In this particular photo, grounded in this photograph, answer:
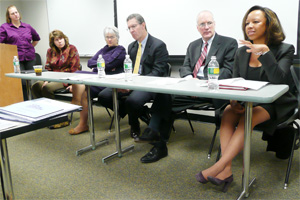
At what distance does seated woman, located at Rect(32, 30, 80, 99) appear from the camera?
3221 mm

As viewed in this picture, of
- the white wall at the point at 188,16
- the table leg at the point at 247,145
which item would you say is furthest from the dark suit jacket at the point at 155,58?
the table leg at the point at 247,145

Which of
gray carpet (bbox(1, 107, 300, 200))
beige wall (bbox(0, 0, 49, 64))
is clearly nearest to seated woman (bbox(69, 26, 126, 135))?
gray carpet (bbox(1, 107, 300, 200))

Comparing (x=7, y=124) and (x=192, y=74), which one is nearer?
(x=7, y=124)

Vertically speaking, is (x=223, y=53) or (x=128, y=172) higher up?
(x=223, y=53)

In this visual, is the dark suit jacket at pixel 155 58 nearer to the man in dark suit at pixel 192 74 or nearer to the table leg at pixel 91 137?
the man in dark suit at pixel 192 74

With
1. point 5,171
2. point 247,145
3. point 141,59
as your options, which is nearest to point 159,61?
point 141,59

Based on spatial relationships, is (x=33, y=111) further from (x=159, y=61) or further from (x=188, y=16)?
(x=188, y=16)

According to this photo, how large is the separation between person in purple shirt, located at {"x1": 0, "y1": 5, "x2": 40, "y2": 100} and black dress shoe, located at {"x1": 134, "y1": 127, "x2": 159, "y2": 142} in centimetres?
289

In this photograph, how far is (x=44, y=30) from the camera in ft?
16.1

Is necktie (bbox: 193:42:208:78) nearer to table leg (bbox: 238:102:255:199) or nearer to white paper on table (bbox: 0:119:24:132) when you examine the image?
table leg (bbox: 238:102:255:199)

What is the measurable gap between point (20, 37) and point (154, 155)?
3.05 metres

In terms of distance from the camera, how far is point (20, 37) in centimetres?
398

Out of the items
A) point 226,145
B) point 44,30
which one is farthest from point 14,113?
point 44,30

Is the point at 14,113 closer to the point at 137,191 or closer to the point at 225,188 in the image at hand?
the point at 137,191
